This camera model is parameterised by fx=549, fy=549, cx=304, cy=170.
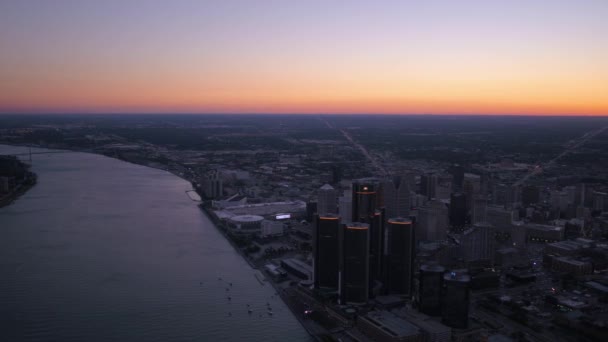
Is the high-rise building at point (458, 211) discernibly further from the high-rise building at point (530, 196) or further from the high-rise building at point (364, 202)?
the high-rise building at point (364, 202)

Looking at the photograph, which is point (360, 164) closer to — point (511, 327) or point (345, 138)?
point (345, 138)

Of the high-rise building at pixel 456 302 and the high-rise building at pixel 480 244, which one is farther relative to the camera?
the high-rise building at pixel 480 244

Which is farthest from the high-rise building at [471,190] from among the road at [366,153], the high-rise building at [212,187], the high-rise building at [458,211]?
the high-rise building at [212,187]

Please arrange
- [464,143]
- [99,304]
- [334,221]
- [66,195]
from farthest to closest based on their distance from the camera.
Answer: [464,143] → [66,195] → [334,221] → [99,304]

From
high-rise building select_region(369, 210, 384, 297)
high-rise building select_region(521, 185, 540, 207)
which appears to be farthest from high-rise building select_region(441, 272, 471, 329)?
high-rise building select_region(521, 185, 540, 207)

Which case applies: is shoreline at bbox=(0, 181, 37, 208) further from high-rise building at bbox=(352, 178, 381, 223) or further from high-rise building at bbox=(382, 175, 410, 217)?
high-rise building at bbox=(352, 178, 381, 223)

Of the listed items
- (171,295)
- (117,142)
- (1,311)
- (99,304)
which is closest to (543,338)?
(171,295)
